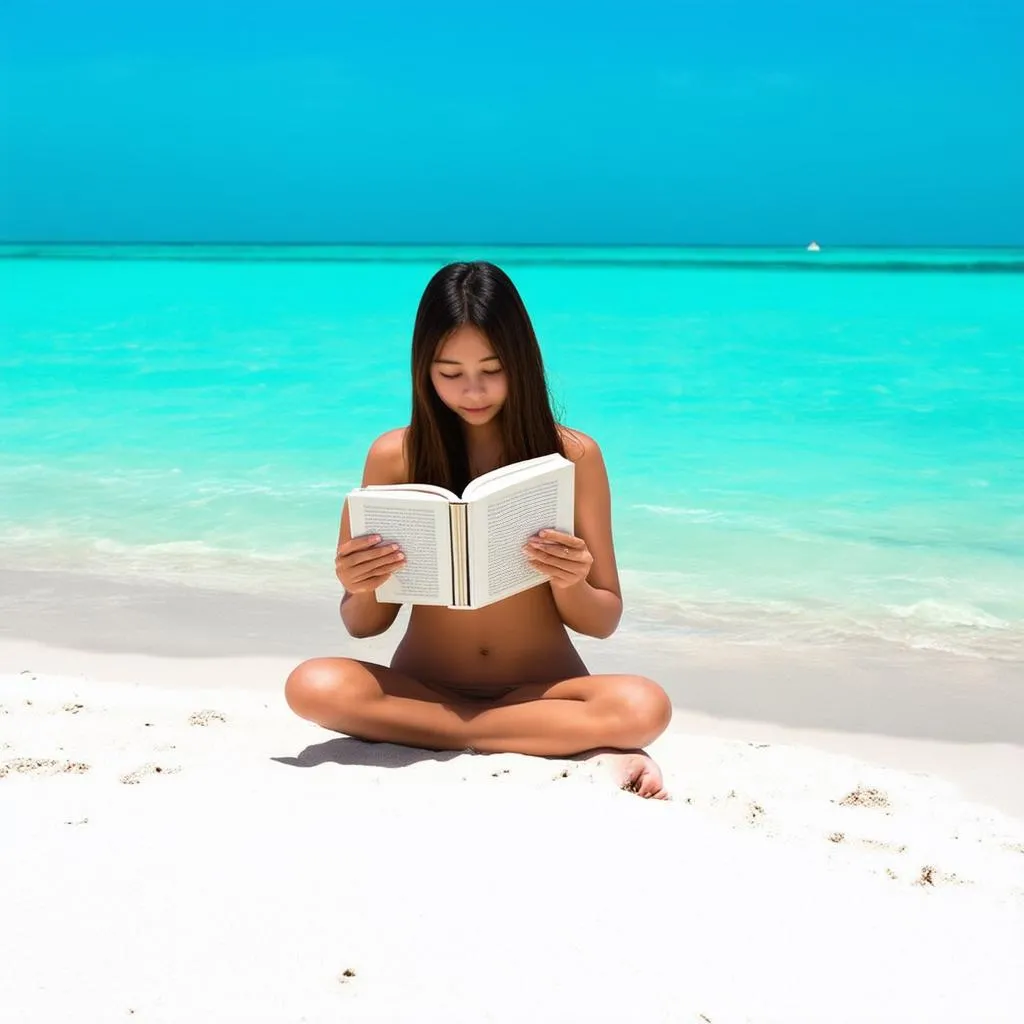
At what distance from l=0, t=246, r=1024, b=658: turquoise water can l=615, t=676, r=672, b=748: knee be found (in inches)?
56.7

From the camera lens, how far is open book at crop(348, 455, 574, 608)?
2.50 metres

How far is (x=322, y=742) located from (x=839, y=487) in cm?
441

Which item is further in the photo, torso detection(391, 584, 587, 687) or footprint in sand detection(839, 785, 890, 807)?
torso detection(391, 584, 587, 687)

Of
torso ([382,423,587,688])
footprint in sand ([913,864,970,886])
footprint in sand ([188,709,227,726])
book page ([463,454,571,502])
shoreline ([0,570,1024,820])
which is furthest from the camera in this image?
shoreline ([0,570,1024,820])

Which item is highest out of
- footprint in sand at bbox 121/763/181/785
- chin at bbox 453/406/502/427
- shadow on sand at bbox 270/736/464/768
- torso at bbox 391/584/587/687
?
chin at bbox 453/406/502/427

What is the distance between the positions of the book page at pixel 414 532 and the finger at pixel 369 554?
0.06 ft

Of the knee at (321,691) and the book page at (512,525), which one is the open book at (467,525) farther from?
the knee at (321,691)

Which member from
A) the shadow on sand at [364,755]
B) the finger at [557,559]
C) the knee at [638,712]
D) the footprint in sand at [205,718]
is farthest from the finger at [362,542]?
the footprint in sand at [205,718]

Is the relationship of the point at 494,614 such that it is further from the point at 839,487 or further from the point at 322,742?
the point at 839,487

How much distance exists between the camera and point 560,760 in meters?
2.87

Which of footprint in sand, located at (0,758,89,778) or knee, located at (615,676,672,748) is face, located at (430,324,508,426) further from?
footprint in sand, located at (0,758,89,778)

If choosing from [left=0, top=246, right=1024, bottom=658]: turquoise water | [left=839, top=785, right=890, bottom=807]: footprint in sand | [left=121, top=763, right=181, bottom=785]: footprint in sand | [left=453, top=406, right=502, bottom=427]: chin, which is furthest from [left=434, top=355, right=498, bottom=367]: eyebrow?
[left=0, top=246, right=1024, bottom=658]: turquoise water

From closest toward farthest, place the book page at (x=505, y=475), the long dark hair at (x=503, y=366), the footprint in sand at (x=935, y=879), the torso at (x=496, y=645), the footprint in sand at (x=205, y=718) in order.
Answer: the footprint in sand at (x=935, y=879)
the book page at (x=505, y=475)
the long dark hair at (x=503, y=366)
the torso at (x=496, y=645)
the footprint in sand at (x=205, y=718)

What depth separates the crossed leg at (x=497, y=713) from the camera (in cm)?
286
